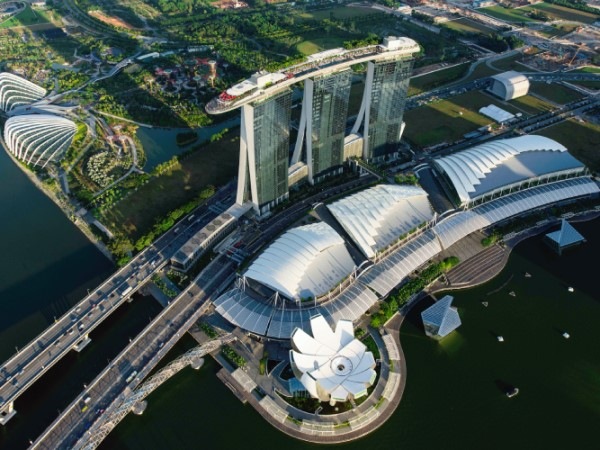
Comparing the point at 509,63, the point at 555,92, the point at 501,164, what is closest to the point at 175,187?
the point at 501,164

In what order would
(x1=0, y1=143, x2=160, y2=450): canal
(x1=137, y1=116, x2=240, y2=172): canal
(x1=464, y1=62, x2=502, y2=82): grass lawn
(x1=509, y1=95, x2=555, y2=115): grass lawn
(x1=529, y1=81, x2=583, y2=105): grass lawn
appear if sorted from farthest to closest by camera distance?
(x1=464, y1=62, x2=502, y2=82): grass lawn < (x1=529, y1=81, x2=583, y2=105): grass lawn < (x1=509, y1=95, x2=555, y2=115): grass lawn < (x1=137, y1=116, x2=240, y2=172): canal < (x1=0, y1=143, x2=160, y2=450): canal

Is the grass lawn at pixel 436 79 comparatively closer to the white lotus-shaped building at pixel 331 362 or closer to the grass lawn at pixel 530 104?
the grass lawn at pixel 530 104

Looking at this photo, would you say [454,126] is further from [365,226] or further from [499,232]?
[365,226]

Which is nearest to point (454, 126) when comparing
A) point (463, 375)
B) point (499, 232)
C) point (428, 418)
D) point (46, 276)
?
point (499, 232)

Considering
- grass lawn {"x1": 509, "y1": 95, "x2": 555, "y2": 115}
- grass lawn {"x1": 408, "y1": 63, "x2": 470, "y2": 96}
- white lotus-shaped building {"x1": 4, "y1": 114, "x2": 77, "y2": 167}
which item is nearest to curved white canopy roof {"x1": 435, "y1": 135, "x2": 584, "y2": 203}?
grass lawn {"x1": 509, "y1": 95, "x2": 555, "y2": 115}

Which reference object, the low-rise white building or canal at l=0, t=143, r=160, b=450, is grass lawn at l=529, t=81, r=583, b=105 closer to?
the low-rise white building
